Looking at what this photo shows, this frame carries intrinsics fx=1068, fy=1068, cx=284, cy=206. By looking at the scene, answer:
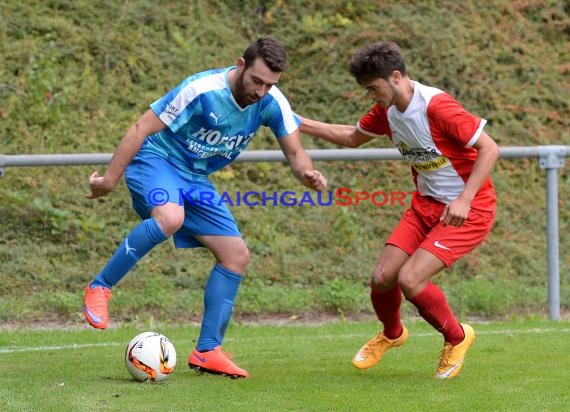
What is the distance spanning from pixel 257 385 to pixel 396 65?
1970 millimetres

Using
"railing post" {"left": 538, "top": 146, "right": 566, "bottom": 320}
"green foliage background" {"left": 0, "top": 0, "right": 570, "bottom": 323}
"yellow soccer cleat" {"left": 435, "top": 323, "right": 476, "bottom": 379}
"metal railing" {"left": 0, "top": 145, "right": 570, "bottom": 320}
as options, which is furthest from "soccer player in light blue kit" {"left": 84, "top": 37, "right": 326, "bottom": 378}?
"railing post" {"left": 538, "top": 146, "right": 566, "bottom": 320}

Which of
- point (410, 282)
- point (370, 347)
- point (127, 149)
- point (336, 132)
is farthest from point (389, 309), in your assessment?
point (127, 149)

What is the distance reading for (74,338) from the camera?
8.31m

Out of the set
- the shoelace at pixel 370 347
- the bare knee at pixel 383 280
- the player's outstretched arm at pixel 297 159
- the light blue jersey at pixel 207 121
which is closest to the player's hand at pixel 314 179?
the player's outstretched arm at pixel 297 159

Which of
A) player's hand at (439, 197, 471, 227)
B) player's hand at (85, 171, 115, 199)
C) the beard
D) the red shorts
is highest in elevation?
the beard

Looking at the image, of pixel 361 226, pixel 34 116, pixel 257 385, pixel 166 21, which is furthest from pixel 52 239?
pixel 257 385

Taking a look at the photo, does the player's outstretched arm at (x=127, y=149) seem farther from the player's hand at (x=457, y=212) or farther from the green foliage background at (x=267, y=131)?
the green foliage background at (x=267, y=131)

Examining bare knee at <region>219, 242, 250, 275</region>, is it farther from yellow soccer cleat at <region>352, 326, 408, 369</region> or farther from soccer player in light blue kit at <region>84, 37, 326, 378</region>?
yellow soccer cleat at <region>352, 326, 408, 369</region>

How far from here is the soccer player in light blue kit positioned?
6.16m

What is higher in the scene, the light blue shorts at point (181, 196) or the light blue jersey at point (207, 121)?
the light blue jersey at point (207, 121)

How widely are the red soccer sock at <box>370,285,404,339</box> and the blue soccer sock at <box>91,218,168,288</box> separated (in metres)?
1.36

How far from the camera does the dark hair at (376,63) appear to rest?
6.01m

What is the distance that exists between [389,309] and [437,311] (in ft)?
1.36

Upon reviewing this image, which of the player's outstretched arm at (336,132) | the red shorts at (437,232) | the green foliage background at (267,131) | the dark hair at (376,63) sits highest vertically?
the dark hair at (376,63)
